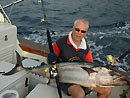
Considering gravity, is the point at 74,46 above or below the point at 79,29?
below

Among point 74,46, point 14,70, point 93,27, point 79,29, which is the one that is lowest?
point 93,27

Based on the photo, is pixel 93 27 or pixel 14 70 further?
pixel 93 27

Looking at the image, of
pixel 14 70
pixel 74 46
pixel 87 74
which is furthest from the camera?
pixel 74 46

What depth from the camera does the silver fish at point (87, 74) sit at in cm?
186

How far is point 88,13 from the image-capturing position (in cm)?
1061

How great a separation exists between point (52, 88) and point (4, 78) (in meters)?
0.70

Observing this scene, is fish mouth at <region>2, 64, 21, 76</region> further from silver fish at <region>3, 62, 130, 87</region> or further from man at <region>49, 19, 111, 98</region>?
man at <region>49, 19, 111, 98</region>

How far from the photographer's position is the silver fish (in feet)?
6.12

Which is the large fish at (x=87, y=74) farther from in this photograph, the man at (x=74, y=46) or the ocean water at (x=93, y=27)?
the ocean water at (x=93, y=27)

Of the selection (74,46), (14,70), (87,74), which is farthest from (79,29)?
(14,70)

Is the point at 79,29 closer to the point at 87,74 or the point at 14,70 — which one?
the point at 87,74

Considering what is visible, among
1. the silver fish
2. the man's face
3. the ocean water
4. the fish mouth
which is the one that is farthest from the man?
the ocean water

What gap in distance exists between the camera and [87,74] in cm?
191

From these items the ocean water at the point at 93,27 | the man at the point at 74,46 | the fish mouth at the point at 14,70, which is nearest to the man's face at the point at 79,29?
the man at the point at 74,46
